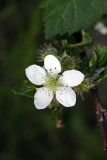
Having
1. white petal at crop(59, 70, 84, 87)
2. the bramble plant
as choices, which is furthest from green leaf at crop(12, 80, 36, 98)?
white petal at crop(59, 70, 84, 87)

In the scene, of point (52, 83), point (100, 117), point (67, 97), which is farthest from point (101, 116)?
point (52, 83)

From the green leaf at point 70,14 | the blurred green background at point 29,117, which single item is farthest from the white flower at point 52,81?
the blurred green background at point 29,117

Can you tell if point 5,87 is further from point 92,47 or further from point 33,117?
point 92,47

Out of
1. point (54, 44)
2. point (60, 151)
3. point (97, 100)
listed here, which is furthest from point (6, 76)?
point (97, 100)

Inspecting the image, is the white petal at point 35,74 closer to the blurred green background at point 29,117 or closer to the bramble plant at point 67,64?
the bramble plant at point 67,64

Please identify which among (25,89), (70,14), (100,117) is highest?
(70,14)

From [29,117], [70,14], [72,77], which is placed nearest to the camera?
[72,77]

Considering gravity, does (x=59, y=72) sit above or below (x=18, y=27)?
below

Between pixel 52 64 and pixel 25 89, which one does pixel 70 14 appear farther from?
pixel 25 89
